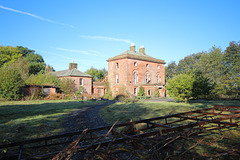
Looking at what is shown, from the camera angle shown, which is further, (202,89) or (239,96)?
(239,96)

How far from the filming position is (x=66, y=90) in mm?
34438

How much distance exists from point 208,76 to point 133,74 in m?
25.7

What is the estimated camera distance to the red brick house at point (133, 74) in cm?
3631

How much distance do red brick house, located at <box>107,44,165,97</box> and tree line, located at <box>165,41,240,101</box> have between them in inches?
322

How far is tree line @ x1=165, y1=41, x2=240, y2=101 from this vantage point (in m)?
19.3

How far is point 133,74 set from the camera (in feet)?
123

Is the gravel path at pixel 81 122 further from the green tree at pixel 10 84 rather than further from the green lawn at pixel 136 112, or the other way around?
the green tree at pixel 10 84

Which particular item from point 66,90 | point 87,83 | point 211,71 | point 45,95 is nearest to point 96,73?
point 87,83

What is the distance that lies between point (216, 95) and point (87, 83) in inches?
1123

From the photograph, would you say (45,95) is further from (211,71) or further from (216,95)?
(211,71)

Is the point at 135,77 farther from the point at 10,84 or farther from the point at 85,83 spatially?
the point at 10,84

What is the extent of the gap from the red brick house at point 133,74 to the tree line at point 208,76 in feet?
26.9

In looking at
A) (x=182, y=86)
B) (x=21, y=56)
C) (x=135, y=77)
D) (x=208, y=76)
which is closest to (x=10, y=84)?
(x=182, y=86)

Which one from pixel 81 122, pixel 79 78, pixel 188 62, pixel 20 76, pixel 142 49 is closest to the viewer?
pixel 81 122
